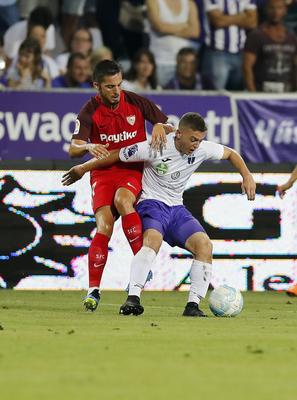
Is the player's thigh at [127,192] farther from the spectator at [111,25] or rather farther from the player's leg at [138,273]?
the spectator at [111,25]

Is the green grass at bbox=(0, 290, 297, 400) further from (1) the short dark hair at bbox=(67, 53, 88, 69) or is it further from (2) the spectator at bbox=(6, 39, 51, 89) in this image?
(1) the short dark hair at bbox=(67, 53, 88, 69)

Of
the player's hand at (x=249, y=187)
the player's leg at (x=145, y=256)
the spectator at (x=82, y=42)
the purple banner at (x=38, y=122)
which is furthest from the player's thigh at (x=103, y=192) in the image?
the spectator at (x=82, y=42)

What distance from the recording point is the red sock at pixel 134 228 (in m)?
10.4

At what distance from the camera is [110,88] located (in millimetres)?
10484

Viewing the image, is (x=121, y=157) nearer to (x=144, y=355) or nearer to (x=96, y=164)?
(x=96, y=164)

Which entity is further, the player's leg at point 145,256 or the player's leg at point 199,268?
the player's leg at point 199,268

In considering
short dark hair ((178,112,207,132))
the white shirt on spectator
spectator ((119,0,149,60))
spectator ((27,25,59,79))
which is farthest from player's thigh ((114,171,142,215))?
spectator ((119,0,149,60))

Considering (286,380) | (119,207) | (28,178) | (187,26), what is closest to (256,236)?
(28,178)

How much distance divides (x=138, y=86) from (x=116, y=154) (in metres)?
6.54

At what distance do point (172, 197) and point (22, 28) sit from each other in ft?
23.0

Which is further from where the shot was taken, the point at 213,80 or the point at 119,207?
the point at 213,80

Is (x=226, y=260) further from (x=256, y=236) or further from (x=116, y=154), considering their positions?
(x=116, y=154)

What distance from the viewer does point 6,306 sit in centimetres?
1112

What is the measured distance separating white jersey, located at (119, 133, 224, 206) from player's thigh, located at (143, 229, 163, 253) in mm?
415
